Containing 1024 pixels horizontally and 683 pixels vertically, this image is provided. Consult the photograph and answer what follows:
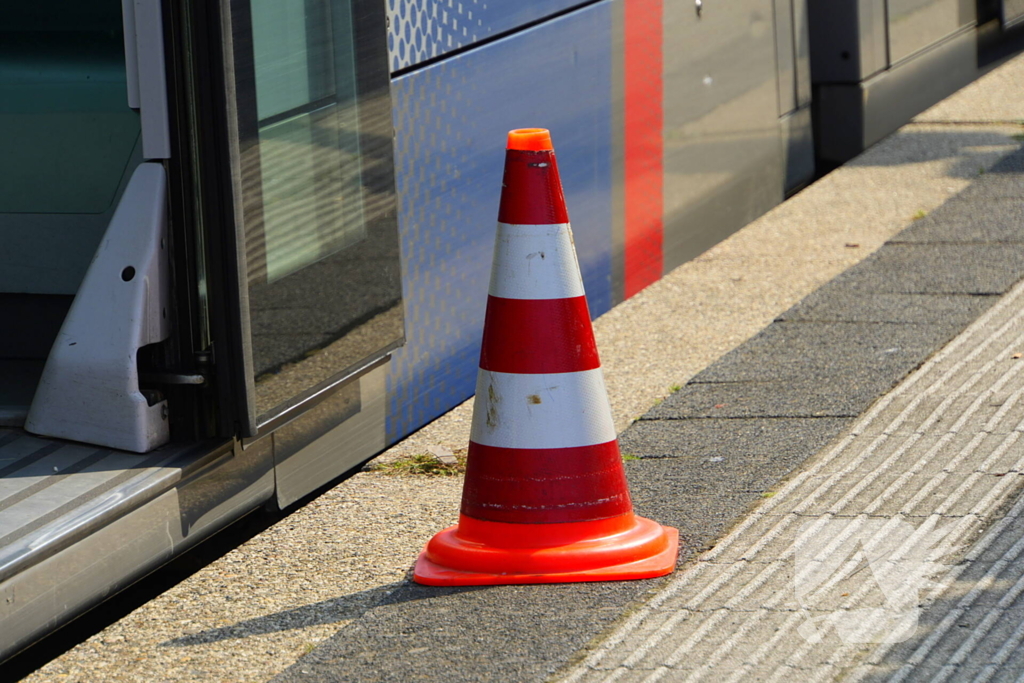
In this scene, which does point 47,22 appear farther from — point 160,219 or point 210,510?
point 210,510

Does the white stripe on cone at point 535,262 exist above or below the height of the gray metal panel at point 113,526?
above

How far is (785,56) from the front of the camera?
640 centimetres

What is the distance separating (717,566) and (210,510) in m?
1.16

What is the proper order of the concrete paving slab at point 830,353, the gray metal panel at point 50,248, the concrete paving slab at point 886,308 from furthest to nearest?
the concrete paving slab at point 886,308
the concrete paving slab at point 830,353
the gray metal panel at point 50,248

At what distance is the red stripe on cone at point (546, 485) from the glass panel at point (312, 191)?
625 millimetres

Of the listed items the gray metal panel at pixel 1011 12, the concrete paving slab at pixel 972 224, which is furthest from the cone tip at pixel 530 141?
the gray metal panel at pixel 1011 12

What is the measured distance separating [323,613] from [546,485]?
1.64 feet

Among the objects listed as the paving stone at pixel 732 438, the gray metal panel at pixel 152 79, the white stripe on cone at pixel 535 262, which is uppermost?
the gray metal panel at pixel 152 79

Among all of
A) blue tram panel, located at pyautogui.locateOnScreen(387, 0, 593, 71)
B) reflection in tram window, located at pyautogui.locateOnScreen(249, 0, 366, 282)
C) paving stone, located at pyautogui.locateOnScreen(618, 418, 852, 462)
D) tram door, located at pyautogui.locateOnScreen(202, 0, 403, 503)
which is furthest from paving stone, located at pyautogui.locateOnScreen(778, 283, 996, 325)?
reflection in tram window, located at pyautogui.locateOnScreen(249, 0, 366, 282)

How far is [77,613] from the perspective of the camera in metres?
2.90

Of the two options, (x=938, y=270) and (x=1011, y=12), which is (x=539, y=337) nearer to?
(x=938, y=270)

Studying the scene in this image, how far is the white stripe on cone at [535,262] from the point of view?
290 centimetres

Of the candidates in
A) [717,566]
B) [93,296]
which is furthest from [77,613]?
[717,566]

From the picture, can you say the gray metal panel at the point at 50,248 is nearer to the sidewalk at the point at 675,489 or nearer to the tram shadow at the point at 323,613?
the sidewalk at the point at 675,489
